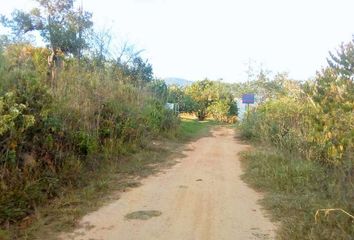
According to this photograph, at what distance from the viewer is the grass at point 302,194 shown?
496cm

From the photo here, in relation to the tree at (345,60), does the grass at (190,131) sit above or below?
below

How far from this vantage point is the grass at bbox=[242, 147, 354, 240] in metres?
4.96

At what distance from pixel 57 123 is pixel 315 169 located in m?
5.13

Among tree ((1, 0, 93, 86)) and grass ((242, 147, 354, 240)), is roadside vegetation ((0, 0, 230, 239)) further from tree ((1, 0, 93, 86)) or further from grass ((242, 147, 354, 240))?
tree ((1, 0, 93, 86))

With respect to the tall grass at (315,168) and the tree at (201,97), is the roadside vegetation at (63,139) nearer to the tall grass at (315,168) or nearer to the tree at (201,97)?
the tall grass at (315,168)

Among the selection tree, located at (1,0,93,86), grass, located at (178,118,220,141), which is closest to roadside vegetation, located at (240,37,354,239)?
grass, located at (178,118,220,141)

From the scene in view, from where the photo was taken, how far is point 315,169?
8.06 m

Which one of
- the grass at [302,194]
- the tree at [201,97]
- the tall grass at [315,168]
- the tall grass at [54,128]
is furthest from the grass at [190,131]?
the tree at [201,97]

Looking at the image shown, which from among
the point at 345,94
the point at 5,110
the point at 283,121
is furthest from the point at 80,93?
the point at 283,121

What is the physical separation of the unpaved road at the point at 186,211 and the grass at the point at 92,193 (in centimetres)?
21

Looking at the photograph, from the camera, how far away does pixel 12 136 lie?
557cm

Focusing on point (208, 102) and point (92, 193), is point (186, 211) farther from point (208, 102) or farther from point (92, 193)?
point (208, 102)

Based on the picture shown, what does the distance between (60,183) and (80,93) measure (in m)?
2.36

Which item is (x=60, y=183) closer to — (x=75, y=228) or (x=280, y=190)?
(x=75, y=228)
